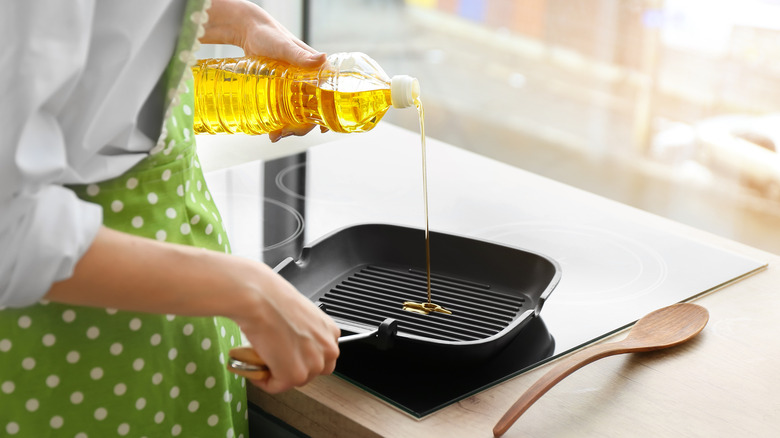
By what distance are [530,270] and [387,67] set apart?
276cm

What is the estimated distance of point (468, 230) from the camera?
131 centimetres

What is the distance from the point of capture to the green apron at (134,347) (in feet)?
2.37

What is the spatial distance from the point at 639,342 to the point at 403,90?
368mm

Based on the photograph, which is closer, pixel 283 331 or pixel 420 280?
pixel 283 331

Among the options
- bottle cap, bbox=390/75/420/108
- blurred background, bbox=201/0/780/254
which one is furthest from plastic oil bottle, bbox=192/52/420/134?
blurred background, bbox=201/0/780/254

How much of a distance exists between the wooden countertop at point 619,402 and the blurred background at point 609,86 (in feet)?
4.98

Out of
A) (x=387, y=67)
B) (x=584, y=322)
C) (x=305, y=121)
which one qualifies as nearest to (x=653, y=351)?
(x=584, y=322)

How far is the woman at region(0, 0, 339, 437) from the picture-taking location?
58 cm

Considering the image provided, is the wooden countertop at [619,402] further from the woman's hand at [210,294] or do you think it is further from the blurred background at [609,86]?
the blurred background at [609,86]

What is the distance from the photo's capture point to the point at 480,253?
1120mm

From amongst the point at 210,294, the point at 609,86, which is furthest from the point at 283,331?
the point at 609,86

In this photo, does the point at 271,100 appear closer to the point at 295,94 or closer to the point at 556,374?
the point at 295,94

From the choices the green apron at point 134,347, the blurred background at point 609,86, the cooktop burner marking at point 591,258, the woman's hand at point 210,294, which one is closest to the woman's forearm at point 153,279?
the woman's hand at point 210,294

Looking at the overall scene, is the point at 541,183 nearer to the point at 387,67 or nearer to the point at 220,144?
the point at 220,144
